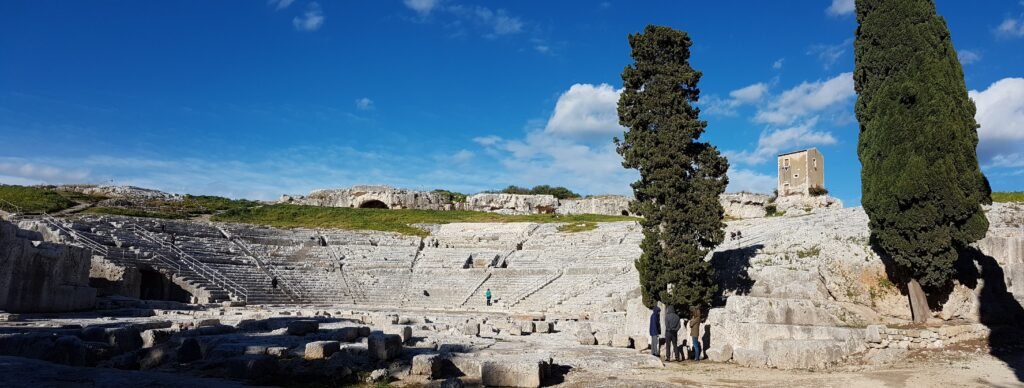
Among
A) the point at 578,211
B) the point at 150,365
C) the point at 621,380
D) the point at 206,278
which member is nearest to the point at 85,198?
the point at 206,278

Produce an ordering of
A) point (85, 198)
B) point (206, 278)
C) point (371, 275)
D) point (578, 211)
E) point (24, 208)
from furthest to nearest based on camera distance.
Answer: point (578, 211)
point (85, 198)
point (24, 208)
point (371, 275)
point (206, 278)

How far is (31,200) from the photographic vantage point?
146ft

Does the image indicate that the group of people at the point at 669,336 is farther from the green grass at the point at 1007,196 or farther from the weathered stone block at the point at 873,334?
the green grass at the point at 1007,196

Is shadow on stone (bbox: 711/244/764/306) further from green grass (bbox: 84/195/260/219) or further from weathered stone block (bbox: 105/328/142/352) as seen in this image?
green grass (bbox: 84/195/260/219)

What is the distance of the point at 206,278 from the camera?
100ft

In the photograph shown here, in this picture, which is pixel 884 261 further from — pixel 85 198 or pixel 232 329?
pixel 85 198

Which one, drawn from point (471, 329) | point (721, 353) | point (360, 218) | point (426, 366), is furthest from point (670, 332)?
point (360, 218)

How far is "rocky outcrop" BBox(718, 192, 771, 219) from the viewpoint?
57.1 metres

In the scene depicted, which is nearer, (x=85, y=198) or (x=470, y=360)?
(x=470, y=360)

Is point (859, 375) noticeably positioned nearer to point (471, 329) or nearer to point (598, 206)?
point (471, 329)

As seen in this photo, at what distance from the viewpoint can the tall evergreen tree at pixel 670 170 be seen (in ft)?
54.9

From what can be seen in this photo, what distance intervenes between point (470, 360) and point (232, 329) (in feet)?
24.1

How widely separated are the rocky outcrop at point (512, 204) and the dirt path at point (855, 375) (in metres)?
50.7

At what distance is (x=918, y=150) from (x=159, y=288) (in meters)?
29.2
